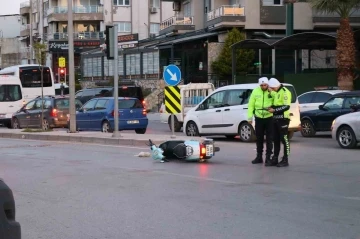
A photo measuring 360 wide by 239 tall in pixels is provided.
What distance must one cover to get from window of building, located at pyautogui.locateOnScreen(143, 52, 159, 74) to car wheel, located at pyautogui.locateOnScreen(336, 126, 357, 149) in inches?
1463

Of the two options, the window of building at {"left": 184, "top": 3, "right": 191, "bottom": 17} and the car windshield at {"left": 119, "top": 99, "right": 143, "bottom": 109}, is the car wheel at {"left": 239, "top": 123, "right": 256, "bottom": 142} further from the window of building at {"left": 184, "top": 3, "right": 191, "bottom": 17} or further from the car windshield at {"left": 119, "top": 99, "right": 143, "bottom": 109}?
the window of building at {"left": 184, "top": 3, "right": 191, "bottom": 17}

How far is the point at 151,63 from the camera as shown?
56250 mm

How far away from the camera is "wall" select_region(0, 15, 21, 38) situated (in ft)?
344

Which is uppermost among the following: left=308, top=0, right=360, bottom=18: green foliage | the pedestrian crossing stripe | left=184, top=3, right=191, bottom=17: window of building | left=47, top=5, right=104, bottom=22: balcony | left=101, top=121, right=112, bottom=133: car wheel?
left=47, top=5, right=104, bottom=22: balcony

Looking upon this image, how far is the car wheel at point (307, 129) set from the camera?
22797 mm

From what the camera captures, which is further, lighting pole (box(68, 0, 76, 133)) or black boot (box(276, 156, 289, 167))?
lighting pole (box(68, 0, 76, 133))

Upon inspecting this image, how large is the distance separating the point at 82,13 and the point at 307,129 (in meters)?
59.8

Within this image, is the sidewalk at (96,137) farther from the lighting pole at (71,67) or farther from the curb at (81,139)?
the lighting pole at (71,67)

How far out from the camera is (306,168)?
1362 centimetres

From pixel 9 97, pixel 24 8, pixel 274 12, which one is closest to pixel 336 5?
pixel 274 12

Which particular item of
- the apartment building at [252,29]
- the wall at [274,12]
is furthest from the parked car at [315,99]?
the wall at [274,12]

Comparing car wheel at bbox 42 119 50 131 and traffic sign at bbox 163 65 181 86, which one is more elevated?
traffic sign at bbox 163 65 181 86

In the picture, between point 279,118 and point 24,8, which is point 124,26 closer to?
point 24,8

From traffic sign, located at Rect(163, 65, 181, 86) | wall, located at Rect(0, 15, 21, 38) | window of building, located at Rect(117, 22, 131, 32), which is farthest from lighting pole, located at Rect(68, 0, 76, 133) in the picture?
wall, located at Rect(0, 15, 21, 38)
